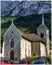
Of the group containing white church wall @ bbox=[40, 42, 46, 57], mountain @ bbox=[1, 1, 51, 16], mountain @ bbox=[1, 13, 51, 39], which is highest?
mountain @ bbox=[1, 1, 51, 16]

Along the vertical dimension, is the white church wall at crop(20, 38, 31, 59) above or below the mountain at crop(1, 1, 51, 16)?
below

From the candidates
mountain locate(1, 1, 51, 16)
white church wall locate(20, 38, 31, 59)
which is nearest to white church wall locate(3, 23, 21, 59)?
white church wall locate(20, 38, 31, 59)

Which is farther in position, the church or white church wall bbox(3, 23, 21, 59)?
white church wall bbox(3, 23, 21, 59)

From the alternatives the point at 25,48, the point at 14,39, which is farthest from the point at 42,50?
the point at 14,39

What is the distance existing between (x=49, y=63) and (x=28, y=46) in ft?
7.40

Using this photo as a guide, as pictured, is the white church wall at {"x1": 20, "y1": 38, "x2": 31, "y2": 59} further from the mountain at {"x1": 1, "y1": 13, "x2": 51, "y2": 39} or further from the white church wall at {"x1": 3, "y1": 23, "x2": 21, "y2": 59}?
the mountain at {"x1": 1, "y1": 13, "x2": 51, "y2": 39}

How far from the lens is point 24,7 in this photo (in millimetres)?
5723

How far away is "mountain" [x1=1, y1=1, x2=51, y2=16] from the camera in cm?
525

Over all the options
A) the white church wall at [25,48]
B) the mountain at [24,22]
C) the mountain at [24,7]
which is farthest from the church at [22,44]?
the mountain at [24,7]

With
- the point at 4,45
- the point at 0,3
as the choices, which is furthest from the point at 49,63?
the point at 4,45

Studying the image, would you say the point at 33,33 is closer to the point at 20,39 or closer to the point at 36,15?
the point at 20,39

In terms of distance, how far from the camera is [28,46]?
689 cm

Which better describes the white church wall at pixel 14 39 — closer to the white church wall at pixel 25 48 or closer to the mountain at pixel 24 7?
the white church wall at pixel 25 48

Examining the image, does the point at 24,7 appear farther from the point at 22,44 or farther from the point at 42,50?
the point at 22,44
